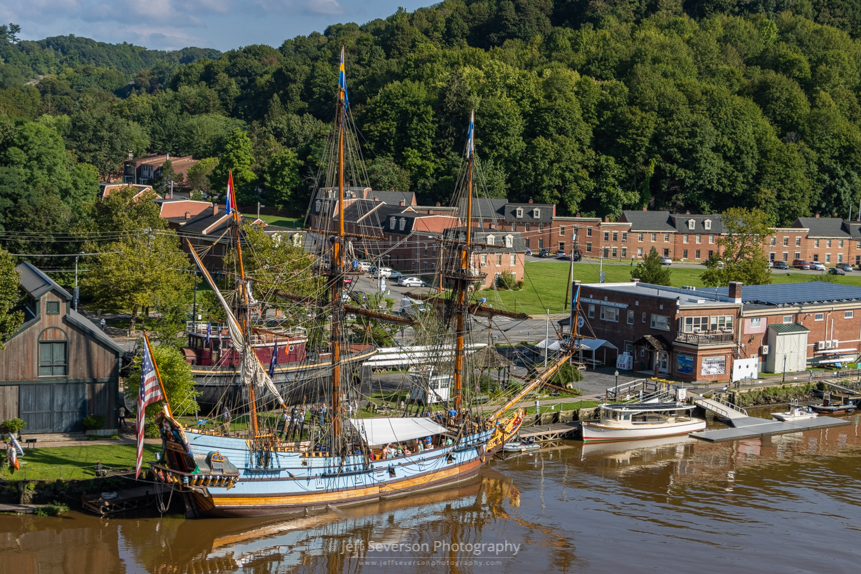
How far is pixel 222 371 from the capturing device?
42.8 metres

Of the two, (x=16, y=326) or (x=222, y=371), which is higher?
(x=16, y=326)

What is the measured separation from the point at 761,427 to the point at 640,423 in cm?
794

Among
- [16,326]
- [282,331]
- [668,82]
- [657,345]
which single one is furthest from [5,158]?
[668,82]

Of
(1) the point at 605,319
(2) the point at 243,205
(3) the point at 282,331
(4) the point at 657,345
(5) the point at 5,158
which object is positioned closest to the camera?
(3) the point at 282,331

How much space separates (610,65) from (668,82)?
18451 mm

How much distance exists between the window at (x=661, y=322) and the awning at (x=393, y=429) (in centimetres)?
2192

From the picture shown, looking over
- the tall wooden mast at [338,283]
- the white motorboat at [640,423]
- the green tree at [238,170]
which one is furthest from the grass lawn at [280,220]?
the tall wooden mast at [338,283]

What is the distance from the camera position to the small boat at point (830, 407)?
5309cm

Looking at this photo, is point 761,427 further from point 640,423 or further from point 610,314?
point 610,314

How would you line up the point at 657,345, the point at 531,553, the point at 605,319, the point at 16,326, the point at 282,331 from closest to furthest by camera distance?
the point at 531,553 → the point at 16,326 → the point at 282,331 → the point at 657,345 → the point at 605,319

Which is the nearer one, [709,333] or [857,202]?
[709,333]

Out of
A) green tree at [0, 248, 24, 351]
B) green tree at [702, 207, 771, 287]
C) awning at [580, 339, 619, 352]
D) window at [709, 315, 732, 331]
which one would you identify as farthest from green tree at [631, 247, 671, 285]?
green tree at [0, 248, 24, 351]

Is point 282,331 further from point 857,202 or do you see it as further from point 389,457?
point 857,202

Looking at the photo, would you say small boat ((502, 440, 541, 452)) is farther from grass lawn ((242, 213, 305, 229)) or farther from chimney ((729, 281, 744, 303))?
grass lawn ((242, 213, 305, 229))
